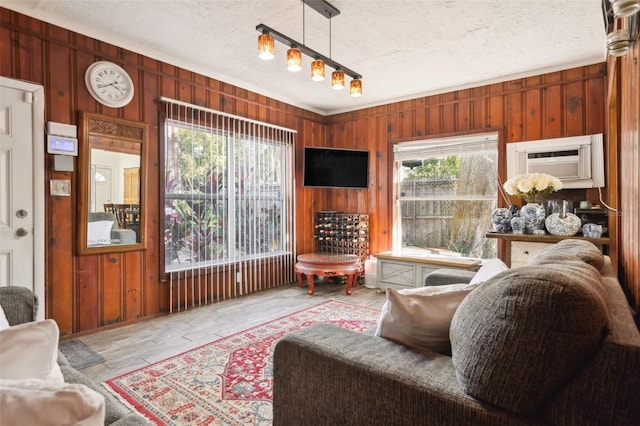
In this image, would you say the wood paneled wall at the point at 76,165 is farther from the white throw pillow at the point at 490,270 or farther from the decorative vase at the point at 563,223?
the decorative vase at the point at 563,223

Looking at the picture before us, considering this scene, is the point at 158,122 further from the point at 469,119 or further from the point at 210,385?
the point at 469,119

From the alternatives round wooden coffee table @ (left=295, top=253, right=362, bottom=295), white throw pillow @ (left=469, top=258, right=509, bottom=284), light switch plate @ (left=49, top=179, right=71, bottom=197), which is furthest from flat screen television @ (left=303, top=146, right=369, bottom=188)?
white throw pillow @ (left=469, top=258, right=509, bottom=284)

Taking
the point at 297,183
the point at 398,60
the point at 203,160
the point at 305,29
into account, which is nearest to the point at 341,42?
the point at 305,29

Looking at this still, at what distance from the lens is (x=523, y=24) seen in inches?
113

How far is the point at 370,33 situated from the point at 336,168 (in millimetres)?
2175

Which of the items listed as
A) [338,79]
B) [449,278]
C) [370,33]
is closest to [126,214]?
[338,79]

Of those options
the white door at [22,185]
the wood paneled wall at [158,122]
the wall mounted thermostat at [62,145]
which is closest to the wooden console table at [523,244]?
the wood paneled wall at [158,122]

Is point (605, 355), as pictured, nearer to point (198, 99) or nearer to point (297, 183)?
point (198, 99)

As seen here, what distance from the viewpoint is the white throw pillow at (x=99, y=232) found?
303 cm

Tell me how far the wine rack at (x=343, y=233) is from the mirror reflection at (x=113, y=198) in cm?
260

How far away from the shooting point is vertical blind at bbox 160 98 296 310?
362 centimetres

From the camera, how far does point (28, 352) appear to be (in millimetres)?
789

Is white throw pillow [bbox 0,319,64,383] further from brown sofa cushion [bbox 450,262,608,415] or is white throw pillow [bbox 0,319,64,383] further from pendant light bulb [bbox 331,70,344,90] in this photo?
pendant light bulb [bbox 331,70,344,90]

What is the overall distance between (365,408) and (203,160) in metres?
3.27
